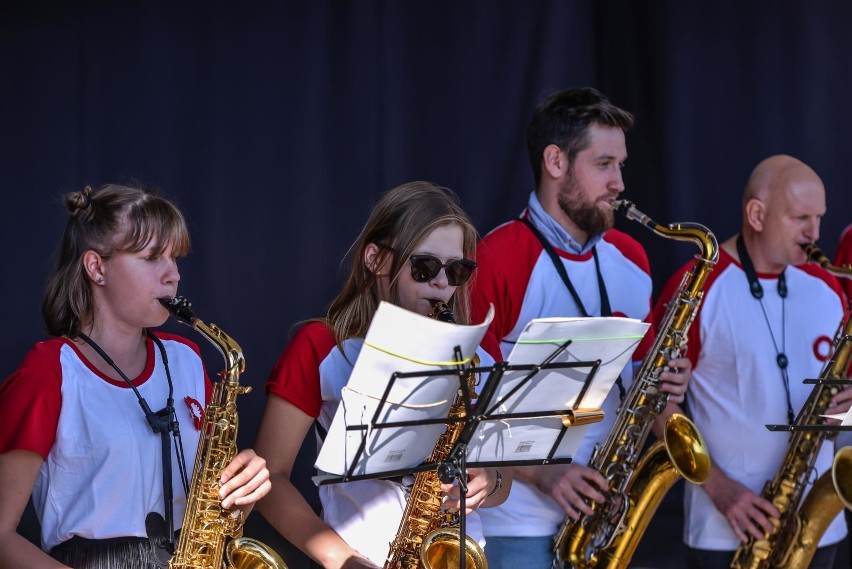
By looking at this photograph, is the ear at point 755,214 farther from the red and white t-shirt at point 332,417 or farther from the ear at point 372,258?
the red and white t-shirt at point 332,417

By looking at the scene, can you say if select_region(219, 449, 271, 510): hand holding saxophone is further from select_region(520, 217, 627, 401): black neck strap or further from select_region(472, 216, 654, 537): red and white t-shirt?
select_region(520, 217, 627, 401): black neck strap

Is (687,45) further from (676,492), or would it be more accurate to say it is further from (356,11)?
(676,492)

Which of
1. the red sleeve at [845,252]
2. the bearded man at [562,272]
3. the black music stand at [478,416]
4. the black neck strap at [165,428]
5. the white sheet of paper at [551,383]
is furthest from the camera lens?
the red sleeve at [845,252]

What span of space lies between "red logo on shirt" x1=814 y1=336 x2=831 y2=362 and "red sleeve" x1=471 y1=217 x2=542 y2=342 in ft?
4.18

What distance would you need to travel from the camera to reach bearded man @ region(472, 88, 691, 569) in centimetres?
421

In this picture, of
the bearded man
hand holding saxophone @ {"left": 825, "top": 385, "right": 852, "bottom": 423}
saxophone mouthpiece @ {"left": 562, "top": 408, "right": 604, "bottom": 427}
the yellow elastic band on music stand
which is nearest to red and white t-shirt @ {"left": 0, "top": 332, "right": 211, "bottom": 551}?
the yellow elastic band on music stand

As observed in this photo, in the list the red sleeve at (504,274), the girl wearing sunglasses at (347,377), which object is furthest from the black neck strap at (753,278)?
the girl wearing sunglasses at (347,377)

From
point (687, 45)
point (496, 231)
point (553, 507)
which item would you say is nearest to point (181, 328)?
point (496, 231)

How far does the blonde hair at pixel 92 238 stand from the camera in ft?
10.9

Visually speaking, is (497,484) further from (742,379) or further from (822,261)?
(822,261)

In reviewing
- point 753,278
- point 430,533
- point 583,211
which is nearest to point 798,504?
point 753,278

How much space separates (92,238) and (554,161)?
2030 millimetres

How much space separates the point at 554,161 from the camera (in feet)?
15.2

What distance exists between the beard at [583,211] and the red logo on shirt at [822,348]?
1.02 meters
